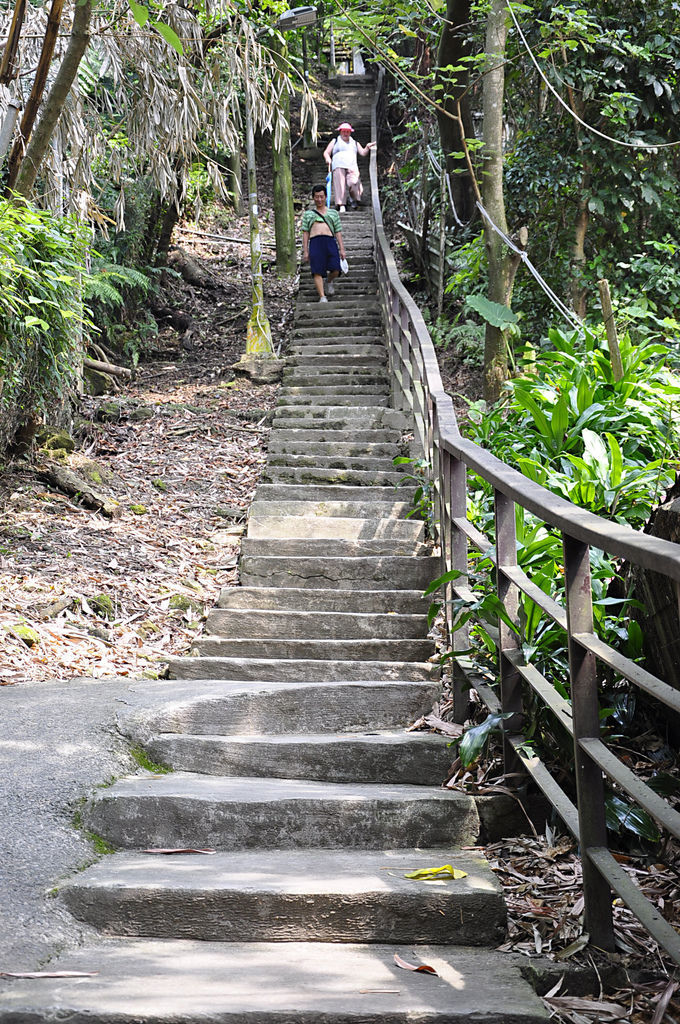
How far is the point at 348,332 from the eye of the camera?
10.2 m

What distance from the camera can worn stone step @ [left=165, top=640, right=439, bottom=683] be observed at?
4.03m

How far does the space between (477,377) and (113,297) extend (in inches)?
154

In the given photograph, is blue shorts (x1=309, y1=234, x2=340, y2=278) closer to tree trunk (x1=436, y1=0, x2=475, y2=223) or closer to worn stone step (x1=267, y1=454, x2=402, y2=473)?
tree trunk (x1=436, y1=0, x2=475, y2=223)

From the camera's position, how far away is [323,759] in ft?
10.3

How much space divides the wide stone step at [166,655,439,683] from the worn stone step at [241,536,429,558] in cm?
159

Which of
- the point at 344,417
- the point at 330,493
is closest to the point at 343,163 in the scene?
the point at 344,417

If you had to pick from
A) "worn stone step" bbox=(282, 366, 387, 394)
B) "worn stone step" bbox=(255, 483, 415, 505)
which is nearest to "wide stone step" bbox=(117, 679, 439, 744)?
"worn stone step" bbox=(255, 483, 415, 505)

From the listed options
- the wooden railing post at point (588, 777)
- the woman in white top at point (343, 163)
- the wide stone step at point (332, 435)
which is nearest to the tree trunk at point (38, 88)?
the wide stone step at point (332, 435)

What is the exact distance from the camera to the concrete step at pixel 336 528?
5898mm

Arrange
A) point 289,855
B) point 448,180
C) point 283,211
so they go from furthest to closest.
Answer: point 283,211, point 448,180, point 289,855

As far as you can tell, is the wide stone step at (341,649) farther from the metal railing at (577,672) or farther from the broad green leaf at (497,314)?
the broad green leaf at (497,314)

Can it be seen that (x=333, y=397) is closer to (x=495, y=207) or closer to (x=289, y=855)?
(x=495, y=207)

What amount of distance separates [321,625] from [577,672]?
8.71 feet

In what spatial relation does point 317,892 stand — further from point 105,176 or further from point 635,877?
point 105,176
